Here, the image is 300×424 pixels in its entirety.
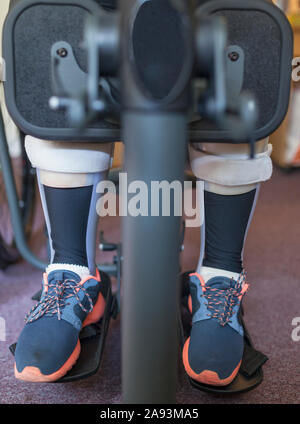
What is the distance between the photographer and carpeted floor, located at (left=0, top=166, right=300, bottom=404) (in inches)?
23.6

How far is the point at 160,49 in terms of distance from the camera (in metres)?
0.34

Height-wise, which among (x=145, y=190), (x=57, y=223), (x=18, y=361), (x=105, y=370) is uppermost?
(x=145, y=190)

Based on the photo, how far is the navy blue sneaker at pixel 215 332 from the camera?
0.56 m

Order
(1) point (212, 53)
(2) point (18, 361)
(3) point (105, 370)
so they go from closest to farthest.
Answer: (1) point (212, 53), (2) point (18, 361), (3) point (105, 370)

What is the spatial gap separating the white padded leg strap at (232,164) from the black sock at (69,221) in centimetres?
18

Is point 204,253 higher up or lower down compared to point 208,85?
lower down

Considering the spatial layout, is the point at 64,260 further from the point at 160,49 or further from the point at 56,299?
the point at 160,49

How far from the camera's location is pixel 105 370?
66 cm

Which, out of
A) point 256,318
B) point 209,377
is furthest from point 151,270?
point 256,318

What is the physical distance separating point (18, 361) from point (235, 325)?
1.06 feet

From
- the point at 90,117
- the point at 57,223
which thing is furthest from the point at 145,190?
the point at 57,223

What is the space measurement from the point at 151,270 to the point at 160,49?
0.61 ft
